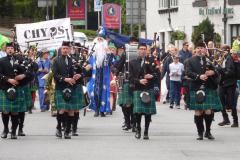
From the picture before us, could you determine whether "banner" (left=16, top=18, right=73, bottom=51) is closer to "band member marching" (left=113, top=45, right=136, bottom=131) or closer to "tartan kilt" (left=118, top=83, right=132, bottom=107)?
"band member marching" (left=113, top=45, right=136, bottom=131)

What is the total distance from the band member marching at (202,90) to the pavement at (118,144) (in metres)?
0.42

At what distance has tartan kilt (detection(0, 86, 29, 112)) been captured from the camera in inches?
627

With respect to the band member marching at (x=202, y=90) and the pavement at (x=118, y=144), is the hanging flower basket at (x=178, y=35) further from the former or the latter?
the band member marching at (x=202, y=90)

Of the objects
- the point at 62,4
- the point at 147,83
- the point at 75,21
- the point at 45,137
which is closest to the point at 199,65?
the point at 147,83

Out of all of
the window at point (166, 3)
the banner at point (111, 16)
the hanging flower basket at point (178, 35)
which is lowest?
the hanging flower basket at point (178, 35)

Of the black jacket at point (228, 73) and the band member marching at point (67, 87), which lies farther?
the black jacket at point (228, 73)

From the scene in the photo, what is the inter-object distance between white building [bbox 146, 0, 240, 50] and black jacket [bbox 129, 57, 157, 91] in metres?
31.7

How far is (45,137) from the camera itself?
1641 cm

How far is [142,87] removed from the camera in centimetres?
1605

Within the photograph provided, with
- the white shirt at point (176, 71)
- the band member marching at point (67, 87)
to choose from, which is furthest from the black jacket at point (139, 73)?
the white shirt at point (176, 71)

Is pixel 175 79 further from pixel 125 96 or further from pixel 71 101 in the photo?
pixel 71 101

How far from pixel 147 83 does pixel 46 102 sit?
27.8ft

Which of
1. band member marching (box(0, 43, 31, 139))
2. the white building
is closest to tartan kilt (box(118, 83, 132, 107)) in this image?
band member marching (box(0, 43, 31, 139))

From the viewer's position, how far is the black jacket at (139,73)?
16.0 metres
